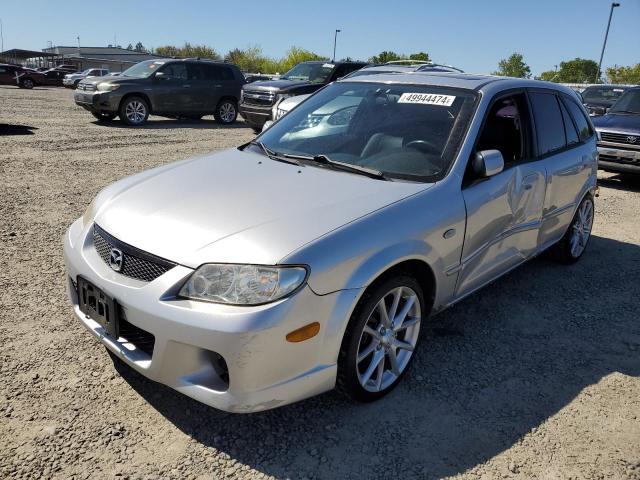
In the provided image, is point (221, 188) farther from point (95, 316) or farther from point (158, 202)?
point (95, 316)

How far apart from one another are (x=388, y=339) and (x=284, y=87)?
34.2 ft

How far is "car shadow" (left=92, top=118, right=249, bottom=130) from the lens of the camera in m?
13.7

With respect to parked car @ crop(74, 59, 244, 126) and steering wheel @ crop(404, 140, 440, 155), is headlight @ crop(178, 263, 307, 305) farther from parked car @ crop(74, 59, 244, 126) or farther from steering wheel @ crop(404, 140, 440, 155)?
parked car @ crop(74, 59, 244, 126)

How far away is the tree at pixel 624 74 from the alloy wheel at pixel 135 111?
202 ft

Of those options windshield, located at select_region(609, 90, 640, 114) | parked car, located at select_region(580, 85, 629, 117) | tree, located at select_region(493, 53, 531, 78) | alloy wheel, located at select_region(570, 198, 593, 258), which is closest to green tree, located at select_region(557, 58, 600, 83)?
tree, located at select_region(493, 53, 531, 78)

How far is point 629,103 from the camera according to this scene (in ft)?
33.9

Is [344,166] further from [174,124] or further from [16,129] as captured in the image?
[174,124]

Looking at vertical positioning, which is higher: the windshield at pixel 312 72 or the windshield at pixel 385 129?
the windshield at pixel 312 72

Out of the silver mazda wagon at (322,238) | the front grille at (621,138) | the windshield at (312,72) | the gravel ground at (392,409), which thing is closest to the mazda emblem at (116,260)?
the silver mazda wagon at (322,238)

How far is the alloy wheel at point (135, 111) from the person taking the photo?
44.5 feet

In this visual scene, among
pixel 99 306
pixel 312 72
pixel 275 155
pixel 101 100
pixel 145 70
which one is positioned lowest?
pixel 99 306

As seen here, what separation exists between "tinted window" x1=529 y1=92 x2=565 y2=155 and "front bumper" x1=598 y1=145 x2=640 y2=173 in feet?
17.4

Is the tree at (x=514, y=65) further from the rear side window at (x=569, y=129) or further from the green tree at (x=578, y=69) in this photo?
the rear side window at (x=569, y=129)

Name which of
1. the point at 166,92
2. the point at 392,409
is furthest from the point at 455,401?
the point at 166,92
